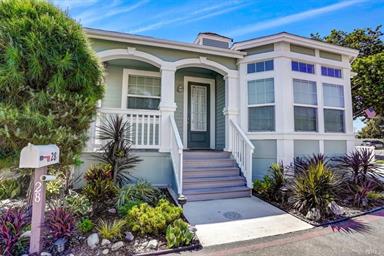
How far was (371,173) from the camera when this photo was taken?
20.6ft

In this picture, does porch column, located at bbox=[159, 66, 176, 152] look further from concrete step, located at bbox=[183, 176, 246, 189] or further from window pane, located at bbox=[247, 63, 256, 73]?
window pane, located at bbox=[247, 63, 256, 73]

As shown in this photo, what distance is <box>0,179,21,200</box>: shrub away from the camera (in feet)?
15.7

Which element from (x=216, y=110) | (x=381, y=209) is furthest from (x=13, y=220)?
(x=381, y=209)

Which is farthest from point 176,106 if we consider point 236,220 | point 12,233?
point 12,233

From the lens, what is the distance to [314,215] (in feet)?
14.3

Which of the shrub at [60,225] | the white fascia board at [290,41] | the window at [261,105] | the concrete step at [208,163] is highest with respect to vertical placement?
the white fascia board at [290,41]

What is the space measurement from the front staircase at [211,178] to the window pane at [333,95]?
152 inches

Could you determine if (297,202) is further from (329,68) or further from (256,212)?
(329,68)

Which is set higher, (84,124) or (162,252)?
(84,124)

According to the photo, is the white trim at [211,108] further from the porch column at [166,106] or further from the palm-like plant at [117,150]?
the palm-like plant at [117,150]

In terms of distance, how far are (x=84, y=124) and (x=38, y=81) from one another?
0.92 m

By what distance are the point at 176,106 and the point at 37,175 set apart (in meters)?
4.19

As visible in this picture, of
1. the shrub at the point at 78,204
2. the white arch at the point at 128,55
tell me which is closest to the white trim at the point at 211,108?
the white arch at the point at 128,55

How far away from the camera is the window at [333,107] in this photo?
23.6ft
